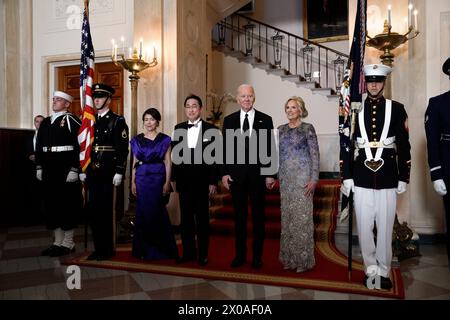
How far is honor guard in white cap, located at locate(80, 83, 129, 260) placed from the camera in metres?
3.83

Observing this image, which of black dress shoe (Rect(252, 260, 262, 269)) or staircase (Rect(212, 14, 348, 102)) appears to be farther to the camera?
staircase (Rect(212, 14, 348, 102))

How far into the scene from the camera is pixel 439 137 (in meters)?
3.09

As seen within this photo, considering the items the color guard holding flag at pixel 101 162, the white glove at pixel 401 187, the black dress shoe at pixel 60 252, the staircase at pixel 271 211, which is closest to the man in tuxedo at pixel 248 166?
the white glove at pixel 401 187

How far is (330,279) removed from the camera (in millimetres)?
3113

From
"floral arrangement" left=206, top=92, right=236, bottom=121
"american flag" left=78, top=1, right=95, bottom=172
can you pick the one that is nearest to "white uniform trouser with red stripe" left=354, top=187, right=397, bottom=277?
"american flag" left=78, top=1, right=95, bottom=172

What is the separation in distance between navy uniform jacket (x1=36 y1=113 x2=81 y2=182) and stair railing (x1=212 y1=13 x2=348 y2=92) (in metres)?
6.41

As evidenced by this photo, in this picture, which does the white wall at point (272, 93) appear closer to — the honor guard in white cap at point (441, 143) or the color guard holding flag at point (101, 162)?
the honor guard in white cap at point (441, 143)

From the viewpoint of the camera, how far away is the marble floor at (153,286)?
9.12ft

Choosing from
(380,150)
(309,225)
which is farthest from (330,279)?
(380,150)

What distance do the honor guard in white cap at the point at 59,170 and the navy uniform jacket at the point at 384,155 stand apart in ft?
9.73

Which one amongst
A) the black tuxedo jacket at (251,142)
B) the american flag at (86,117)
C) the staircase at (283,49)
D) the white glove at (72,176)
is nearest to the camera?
the black tuxedo jacket at (251,142)

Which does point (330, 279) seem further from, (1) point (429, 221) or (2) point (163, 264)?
(1) point (429, 221)

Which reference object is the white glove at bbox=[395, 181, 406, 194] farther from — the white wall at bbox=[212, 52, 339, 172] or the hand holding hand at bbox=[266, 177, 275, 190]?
the white wall at bbox=[212, 52, 339, 172]

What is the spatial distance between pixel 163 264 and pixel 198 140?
127 cm
